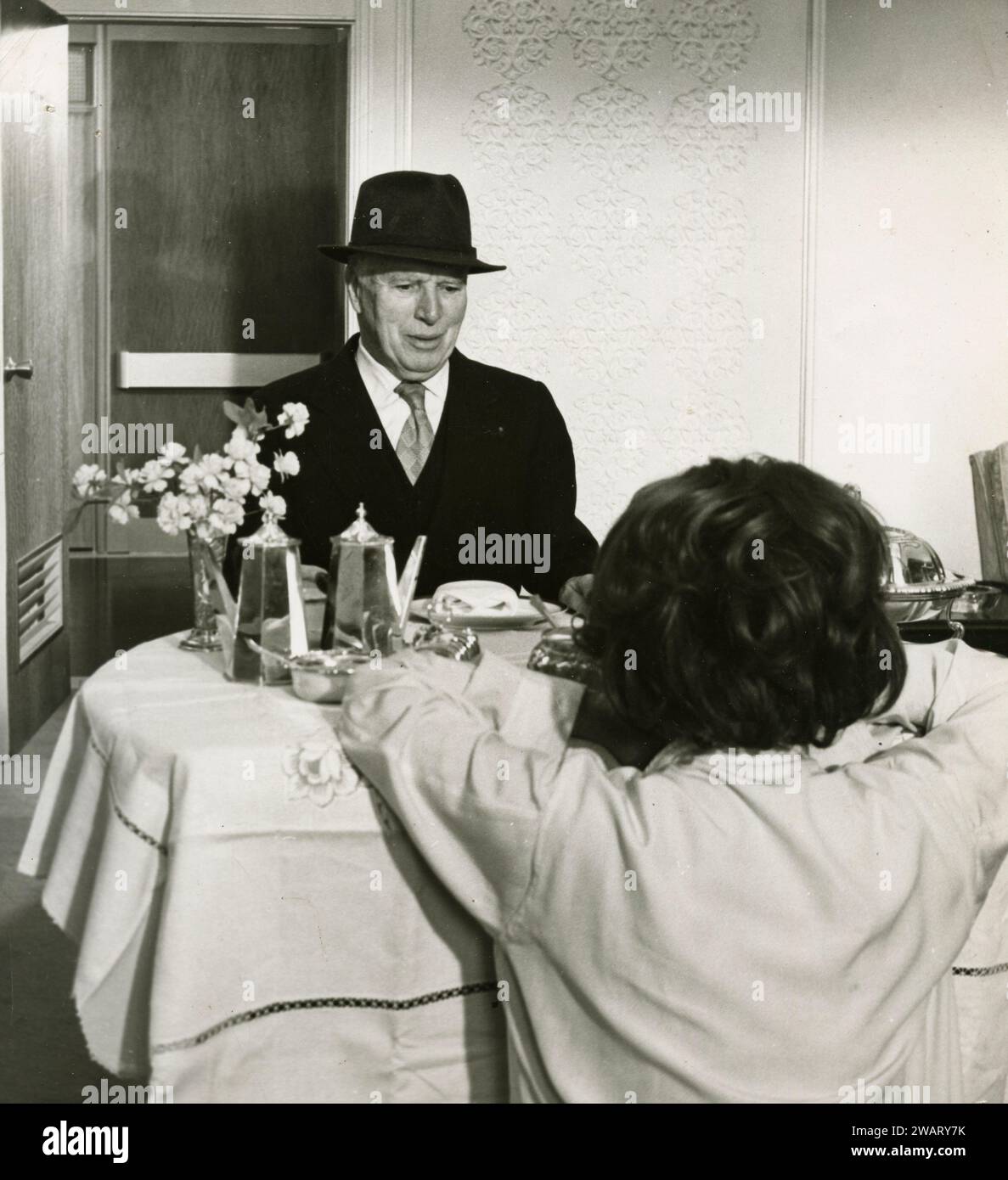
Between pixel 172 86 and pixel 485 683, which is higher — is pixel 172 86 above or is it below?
above

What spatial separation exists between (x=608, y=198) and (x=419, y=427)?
6.22 feet

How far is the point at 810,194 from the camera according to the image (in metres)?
4.80

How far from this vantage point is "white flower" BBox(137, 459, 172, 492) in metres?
1.81

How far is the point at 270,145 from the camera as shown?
601 centimetres

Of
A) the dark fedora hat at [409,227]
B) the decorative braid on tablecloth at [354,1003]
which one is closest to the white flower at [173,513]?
the decorative braid on tablecloth at [354,1003]

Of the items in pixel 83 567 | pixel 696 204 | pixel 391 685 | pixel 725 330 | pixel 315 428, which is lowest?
pixel 83 567

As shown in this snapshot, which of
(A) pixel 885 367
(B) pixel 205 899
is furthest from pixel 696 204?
(B) pixel 205 899

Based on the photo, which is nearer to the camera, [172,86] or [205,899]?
[205,899]

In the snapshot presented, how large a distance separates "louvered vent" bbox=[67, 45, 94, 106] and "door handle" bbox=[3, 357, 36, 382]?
2.92 metres

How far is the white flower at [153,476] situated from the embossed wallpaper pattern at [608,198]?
9.70 ft

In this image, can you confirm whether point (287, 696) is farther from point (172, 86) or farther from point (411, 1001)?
point (172, 86)

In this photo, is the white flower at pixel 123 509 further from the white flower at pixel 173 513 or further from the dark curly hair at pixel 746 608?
the dark curly hair at pixel 746 608

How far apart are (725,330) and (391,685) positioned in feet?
11.9

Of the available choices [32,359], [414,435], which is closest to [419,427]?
[414,435]
